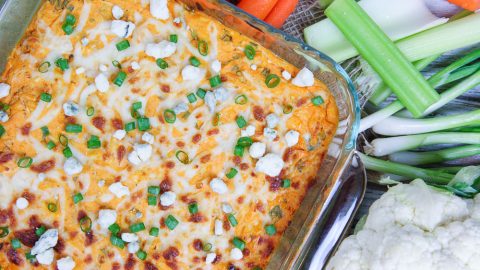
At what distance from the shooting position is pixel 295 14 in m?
2.86

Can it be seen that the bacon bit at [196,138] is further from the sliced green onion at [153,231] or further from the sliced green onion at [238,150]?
the sliced green onion at [153,231]

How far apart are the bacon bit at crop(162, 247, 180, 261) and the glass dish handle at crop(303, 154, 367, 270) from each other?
0.58 meters

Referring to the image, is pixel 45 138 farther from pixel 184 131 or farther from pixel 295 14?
pixel 295 14

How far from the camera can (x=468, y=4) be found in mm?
2561

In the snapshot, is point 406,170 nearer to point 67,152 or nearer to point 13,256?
point 67,152

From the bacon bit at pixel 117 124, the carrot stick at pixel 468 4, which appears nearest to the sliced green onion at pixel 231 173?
the bacon bit at pixel 117 124

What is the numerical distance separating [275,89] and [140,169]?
0.63 m

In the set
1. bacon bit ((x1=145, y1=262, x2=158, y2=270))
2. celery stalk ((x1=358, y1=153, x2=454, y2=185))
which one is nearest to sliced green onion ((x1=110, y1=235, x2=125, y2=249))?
bacon bit ((x1=145, y1=262, x2=158, y2=270))

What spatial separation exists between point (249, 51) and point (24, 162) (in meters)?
0.98

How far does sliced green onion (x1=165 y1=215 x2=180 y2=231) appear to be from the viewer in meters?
2.33

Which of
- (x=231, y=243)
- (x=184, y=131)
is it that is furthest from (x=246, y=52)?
(x=231, y=243)

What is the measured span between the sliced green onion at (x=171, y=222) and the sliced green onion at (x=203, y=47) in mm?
667

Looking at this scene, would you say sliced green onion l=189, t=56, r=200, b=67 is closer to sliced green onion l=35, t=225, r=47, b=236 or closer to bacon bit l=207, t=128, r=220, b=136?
bacon bit l=207, t=128, r=220, b=136

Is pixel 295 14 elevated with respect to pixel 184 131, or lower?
elevated
